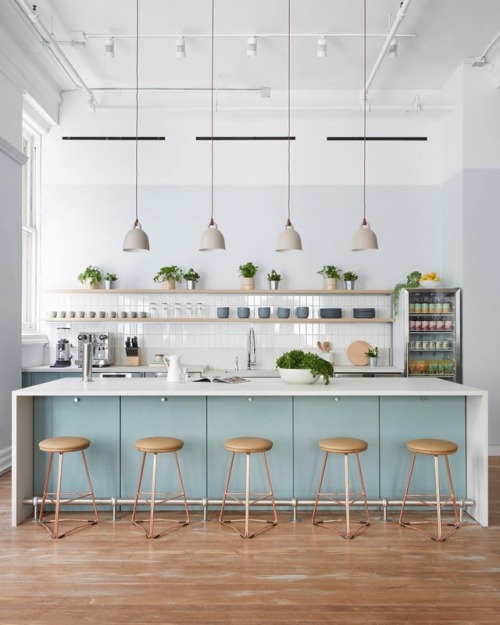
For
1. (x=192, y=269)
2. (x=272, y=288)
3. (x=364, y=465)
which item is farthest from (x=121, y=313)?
(x=364, y=465)

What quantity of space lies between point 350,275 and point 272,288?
903 millimetres

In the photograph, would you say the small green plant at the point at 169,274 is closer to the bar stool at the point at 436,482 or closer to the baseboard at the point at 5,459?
the baseboard at the point at 5,459

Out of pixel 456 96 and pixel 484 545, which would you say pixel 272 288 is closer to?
pixel 456 96

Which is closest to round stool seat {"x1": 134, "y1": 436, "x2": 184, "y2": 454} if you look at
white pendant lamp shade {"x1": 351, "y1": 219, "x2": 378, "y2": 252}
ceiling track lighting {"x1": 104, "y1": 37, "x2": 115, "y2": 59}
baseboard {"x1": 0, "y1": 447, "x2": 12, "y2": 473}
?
white pendant lamp shade {"x1": 351, "y1": 219, "x2": 378, "y2": 252}

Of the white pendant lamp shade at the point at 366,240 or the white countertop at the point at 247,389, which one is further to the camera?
the white pendant lamp shade at the point at 366,240

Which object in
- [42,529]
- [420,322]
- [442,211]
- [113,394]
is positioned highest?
[442,211]

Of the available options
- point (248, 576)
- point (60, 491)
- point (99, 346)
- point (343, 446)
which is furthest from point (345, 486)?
point (99, 346)

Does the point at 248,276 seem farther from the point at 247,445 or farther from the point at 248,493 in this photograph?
the point at 248,493

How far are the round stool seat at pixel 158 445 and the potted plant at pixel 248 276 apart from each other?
303cm

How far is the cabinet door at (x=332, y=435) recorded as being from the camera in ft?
12.8

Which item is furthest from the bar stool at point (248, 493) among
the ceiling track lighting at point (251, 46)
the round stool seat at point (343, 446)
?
the ceiling track lighting at point (251, 46)

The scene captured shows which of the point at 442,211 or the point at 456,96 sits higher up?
the point at 456,96

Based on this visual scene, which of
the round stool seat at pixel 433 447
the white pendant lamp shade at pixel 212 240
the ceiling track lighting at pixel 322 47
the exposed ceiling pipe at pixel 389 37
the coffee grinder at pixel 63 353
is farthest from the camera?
the coffee grinder at pixel 63 353

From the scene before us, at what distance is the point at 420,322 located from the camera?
6098 millimetres
